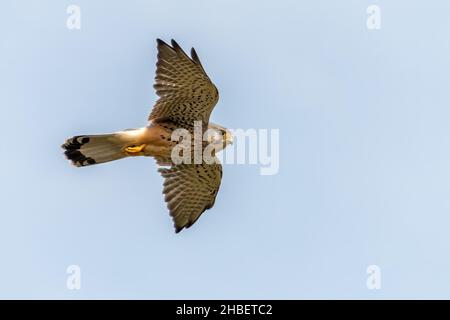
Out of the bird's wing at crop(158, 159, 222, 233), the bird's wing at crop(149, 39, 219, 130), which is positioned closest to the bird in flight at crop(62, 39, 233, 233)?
the bird's wing at crop(149, 39, 219, 130)

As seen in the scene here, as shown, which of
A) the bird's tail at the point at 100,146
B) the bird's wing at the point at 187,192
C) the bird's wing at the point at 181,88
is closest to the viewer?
the bird's wing at the point at 181,88

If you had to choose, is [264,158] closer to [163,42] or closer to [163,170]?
[163,170]

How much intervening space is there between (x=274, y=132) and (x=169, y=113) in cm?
176

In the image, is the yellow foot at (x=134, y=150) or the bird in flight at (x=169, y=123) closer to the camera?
the bird in flight at (x=169, y=123)

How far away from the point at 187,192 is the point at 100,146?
1.38 m

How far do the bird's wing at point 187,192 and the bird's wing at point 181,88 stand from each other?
3.00 feet

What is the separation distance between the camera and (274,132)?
1315 cm

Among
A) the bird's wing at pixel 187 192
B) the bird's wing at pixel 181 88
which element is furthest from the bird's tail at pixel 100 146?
the bird's wing at pixel 187 192

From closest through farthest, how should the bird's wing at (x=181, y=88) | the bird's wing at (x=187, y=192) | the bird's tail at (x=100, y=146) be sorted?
1. the bird's wing at (x=181, y=88)
2. the bird's tail at (x=100, y=146)
3. the bird's wing at (x=187, y=192)

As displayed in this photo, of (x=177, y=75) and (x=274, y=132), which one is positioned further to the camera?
A: (x=274, y=132)

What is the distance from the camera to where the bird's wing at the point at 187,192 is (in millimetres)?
12672

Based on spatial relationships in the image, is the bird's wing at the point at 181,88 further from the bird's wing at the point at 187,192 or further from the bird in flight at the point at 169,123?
the bird's wing at the point at 187,192
